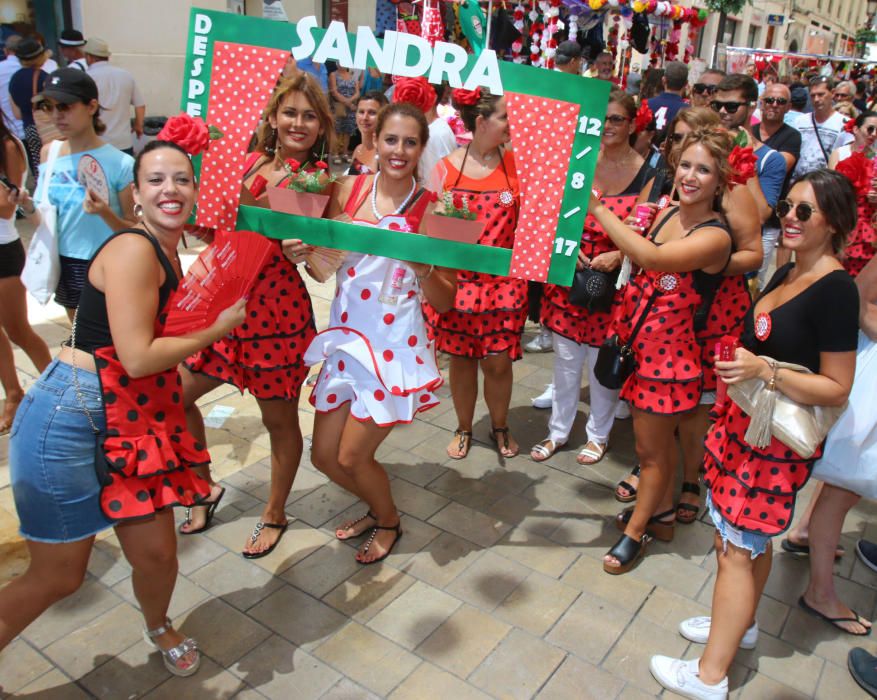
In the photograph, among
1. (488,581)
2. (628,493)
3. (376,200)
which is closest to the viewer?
(376,200)

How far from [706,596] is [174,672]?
2287 mm

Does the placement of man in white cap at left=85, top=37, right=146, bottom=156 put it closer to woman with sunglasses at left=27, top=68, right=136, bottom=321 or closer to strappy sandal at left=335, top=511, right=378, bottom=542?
woman with sunglasses at left=27, top=68, right=136, bottom=321

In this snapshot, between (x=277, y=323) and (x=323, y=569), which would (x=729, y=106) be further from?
(x=323, y=569)

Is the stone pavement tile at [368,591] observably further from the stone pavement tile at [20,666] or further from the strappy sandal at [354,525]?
the stone pavement tile at [20,666]

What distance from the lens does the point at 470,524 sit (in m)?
3.67

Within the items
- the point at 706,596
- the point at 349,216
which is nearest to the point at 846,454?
the point at 706,596

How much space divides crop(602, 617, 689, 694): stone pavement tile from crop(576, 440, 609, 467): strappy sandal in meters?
1.38

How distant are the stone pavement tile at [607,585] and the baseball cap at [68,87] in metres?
3.26

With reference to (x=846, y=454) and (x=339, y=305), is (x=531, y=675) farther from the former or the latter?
(x=339, y=305)

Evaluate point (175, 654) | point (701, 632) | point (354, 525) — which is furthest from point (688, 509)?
point (175, 654)

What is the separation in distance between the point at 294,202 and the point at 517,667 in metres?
2.04

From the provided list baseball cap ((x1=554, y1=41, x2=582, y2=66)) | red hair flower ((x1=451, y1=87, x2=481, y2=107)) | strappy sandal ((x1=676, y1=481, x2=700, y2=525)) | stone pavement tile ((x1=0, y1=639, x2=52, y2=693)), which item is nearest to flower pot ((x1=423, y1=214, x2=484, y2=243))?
red hair flower ((x1=451, y1=87, x2=481, y2=107))

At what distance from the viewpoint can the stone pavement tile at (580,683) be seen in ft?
8.68

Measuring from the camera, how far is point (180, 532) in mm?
3469
